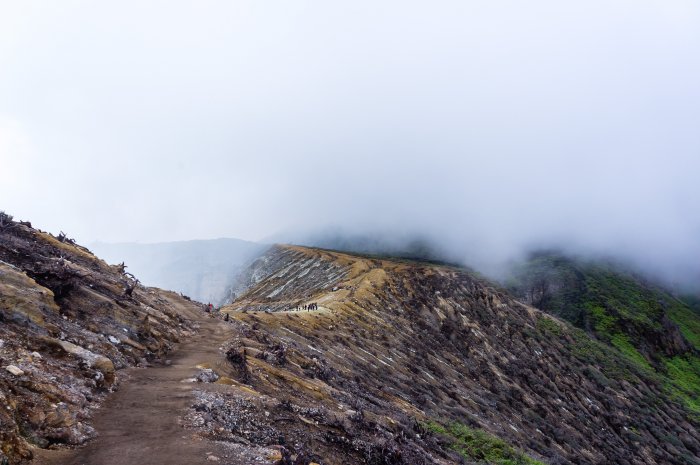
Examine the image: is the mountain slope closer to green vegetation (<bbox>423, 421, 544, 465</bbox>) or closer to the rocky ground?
the rocky ground

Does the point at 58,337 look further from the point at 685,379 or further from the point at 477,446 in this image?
the point at 685,379

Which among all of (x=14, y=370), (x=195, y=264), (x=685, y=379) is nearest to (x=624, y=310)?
(x=685, y=379)

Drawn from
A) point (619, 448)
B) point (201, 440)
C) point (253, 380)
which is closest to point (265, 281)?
point (619, 448)

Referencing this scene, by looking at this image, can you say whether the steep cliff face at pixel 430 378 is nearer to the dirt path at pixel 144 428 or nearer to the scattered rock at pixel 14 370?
the dirt path at pixel 144 428

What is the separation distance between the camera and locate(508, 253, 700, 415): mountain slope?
108 meters

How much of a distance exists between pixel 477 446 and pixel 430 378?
16.8 m

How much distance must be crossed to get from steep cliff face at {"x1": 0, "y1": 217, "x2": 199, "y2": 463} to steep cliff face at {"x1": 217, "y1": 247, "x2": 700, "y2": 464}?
346 cm

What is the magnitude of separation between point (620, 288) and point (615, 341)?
4042 cm

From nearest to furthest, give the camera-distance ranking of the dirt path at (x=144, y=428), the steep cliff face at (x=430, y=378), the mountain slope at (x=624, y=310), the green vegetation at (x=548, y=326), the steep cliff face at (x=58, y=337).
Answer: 1. the dirt path at (x=144, y=428)
2. the steep cliff face at (x=58, y=337)
3. the steep cliff face at (x=430, y=378)
4. the green vegetation at (x=548, y=326)
5. the mountain slope at (x=624, y=310)

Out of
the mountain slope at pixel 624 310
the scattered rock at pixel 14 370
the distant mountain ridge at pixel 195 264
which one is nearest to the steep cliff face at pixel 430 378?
the scattered rock at pixel 14 370

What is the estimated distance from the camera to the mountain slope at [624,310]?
10838 centimetres

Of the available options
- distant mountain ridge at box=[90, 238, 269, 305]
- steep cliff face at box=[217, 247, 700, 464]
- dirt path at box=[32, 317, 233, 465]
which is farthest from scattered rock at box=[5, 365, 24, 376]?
distant mountain ridge at box=[90, 238, 269, 305]

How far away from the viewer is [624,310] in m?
127

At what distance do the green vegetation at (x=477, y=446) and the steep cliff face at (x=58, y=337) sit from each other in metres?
15.6
